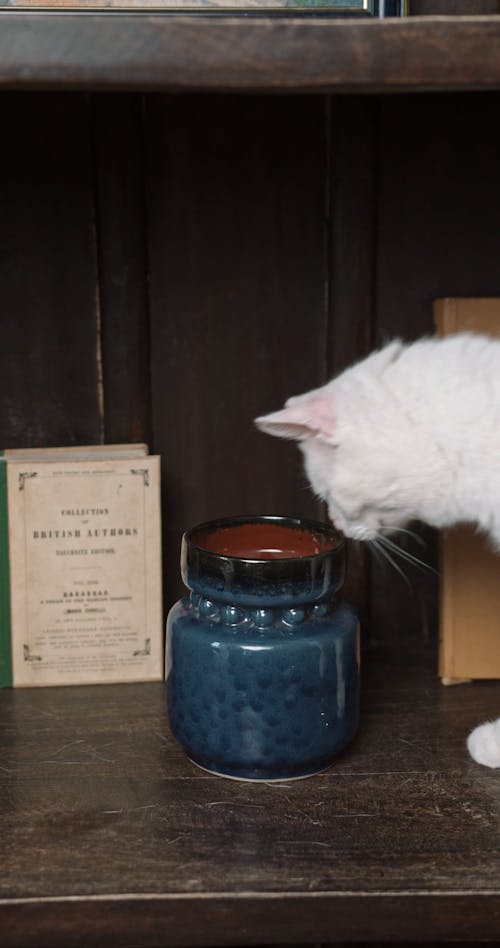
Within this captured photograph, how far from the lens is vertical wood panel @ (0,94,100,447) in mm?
1142

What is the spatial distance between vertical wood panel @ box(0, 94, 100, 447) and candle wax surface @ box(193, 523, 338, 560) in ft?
0.89

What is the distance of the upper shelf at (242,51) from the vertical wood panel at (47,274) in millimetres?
383

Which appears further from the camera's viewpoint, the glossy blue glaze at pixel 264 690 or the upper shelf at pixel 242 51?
the glossy blue glaze at pixel 264 690

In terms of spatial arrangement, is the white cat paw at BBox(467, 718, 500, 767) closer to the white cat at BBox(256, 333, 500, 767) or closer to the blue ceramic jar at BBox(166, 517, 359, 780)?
the white cat at BBox(256, 333, 500, 767)

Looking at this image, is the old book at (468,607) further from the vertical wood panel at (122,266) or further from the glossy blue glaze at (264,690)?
the vertical wood panel at (122,266)

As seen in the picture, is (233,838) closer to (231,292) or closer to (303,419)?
(303,419)

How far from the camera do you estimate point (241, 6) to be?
895 millimetres

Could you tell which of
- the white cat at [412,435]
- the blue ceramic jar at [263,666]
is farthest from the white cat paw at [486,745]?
the blue ceramic jar at [263,666]

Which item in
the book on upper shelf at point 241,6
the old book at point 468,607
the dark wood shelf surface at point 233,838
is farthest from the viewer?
the old book at point 468,607

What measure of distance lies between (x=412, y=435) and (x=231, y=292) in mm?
377

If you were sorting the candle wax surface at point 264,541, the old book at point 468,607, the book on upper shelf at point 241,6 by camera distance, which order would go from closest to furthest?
the book on upper shelf at point 241,6 < the candle wax surface at point 264,541 < the old book at point 468,607

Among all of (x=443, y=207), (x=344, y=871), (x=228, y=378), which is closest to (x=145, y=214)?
(x=228, y=378)

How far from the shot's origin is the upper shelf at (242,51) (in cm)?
76

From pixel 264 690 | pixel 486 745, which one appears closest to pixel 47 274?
pixel 264 690
